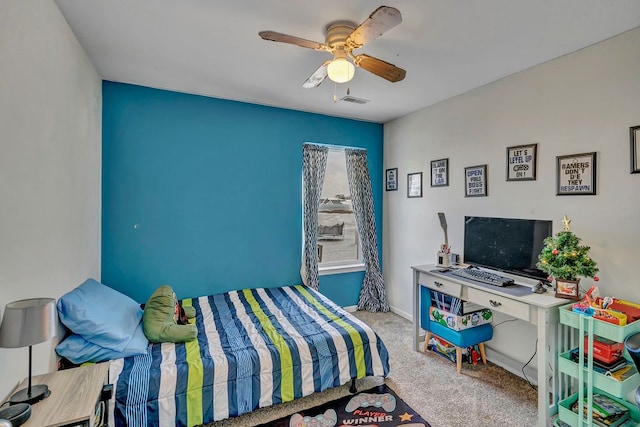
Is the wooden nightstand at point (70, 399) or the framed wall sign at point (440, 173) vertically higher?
the framed wall sign at point (440, 173)

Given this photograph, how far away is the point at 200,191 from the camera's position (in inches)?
129

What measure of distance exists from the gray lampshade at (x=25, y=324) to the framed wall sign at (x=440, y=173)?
332 centimetres

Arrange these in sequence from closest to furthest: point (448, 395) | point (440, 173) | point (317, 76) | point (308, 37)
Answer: point (308, 37) → point (317, 76) → point (448, 395) → point (440, 173)

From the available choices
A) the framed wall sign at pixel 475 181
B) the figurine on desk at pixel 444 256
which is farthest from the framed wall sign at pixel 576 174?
the figurine on desk at pixel 444 256

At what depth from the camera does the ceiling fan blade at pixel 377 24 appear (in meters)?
1.50

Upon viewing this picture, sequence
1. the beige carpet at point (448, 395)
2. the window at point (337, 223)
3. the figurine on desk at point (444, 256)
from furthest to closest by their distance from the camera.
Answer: the window at point (337, 223), the figurine on desk at point (444, 256), the beige carpet at point (448, 395)

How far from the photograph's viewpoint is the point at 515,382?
99.8 inches

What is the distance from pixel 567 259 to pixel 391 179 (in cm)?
235

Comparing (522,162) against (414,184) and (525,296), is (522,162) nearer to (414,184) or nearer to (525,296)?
(525,296)

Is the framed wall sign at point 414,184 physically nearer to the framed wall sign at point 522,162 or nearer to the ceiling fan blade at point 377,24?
the framed wall sign at point 522,162

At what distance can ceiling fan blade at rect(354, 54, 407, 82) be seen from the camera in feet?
6.42

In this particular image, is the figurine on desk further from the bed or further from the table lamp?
the table lamp

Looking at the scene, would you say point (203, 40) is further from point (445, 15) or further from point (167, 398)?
point (167, 398)

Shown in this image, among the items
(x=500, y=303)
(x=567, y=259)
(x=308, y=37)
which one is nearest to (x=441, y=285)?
(x=500, y=303)
